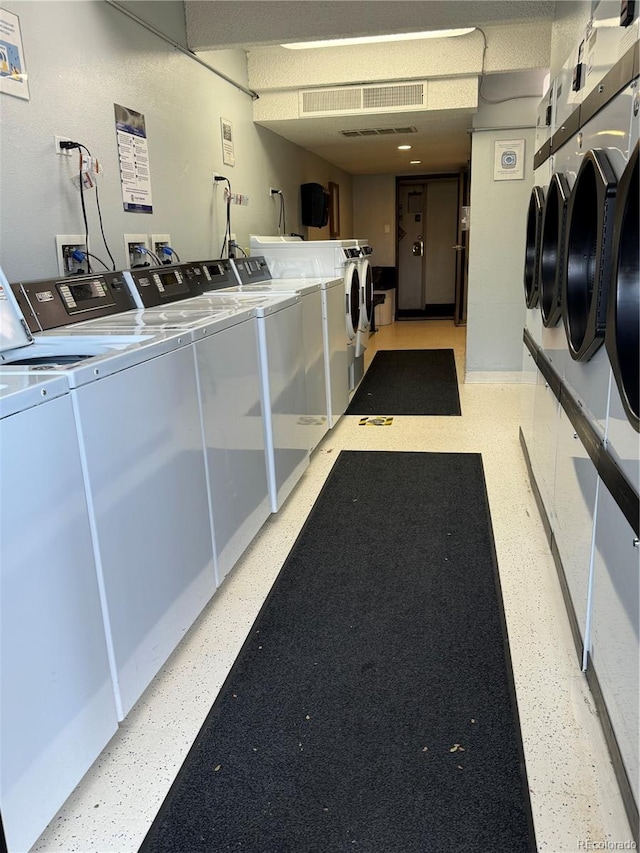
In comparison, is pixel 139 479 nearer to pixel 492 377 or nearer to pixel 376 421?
pixel 376 421

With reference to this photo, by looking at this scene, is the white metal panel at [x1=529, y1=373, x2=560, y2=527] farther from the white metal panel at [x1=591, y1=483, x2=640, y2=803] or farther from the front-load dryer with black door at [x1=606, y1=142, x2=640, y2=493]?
the front-load dryer with black door at [x1=606, y1=142, x2=640, y2=493]

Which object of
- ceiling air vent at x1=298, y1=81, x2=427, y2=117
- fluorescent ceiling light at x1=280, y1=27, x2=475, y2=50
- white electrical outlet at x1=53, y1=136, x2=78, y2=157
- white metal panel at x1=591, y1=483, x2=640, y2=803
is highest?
fluorescent ceiling light at x1=280, y1=27, x2=475, y2=50

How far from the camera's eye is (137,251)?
307cm

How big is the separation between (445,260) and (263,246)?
19.8 feet

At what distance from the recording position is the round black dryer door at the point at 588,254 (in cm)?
150

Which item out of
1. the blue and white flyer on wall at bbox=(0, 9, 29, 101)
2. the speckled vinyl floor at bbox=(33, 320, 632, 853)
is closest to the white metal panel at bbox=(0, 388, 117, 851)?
the speckled vinyl floor at bbox=(33, 320, 632, 853)

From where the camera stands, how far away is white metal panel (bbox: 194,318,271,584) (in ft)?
7.02

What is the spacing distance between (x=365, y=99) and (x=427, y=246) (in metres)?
5.60

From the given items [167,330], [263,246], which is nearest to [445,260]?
[263,246]

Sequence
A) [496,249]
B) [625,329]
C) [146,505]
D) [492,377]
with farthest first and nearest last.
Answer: [492,377] < [496,249] < [146,505] < [625,329]

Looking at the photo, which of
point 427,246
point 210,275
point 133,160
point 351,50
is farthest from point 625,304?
point 427,246

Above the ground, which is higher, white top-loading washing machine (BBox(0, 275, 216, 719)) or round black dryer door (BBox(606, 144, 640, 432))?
round black dryer door (BBox(606, 144, 640, 432))

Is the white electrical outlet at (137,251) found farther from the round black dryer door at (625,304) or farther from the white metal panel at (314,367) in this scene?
the round black dryer door at (625,304)

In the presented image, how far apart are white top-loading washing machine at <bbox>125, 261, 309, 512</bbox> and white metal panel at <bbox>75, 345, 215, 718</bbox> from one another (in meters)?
0.70
